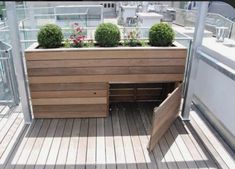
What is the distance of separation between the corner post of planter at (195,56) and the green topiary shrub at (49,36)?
1.61 m

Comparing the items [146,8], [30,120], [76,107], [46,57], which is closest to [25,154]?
[30,120]

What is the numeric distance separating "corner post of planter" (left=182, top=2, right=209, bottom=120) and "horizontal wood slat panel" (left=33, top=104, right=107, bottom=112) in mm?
1029

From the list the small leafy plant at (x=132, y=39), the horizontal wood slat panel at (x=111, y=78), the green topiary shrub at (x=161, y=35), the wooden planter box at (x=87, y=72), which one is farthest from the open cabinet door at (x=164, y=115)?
the small leafy plant at (x=132, y=39)

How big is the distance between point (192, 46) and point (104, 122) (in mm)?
1404

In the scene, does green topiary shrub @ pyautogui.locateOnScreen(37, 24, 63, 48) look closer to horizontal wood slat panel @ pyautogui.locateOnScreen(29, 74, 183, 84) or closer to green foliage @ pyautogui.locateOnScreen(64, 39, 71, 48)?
green foliage @ pyautogui.locateOnScreen(64, 39, 71, 48)

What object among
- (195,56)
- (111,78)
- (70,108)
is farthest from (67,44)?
(195,56)

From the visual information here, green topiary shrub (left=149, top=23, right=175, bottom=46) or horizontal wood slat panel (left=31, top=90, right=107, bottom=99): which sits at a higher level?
green topiary shrub (left=149, top=23, right=175, bottom=46)

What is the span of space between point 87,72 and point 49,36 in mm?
615

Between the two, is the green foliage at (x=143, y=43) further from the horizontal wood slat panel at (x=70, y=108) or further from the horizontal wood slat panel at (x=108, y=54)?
the horizontal wood slat panel at (x=70, y=108)

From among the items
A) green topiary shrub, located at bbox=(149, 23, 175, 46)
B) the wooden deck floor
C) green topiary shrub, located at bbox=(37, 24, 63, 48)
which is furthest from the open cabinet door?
green topiary shrub, located at bbox=(37, 24, 63, 48)

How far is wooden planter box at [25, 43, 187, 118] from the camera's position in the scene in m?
2.71

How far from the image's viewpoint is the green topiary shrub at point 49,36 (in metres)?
2.77

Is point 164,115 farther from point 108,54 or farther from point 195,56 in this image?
point 108,54

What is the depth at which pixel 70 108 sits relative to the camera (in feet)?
9.74
